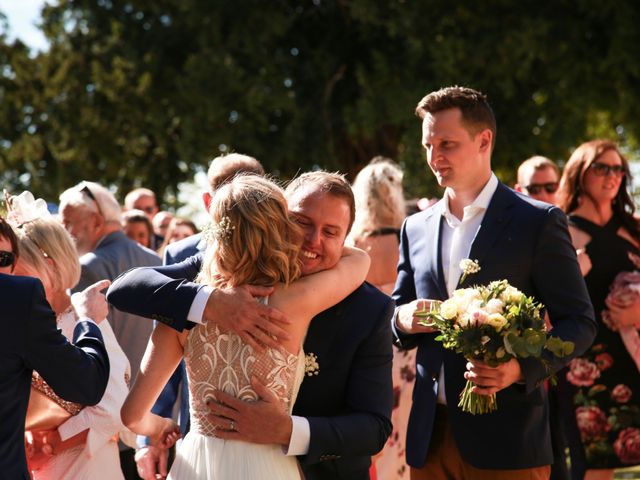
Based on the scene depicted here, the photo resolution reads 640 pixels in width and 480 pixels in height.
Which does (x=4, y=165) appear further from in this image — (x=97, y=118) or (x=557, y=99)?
(x=557, y=99)

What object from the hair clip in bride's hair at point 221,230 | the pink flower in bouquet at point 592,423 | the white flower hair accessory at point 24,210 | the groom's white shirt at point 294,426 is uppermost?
the hair clip in bride's hair at point 221,230

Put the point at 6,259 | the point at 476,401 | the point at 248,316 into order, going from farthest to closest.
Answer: the point at 476,401 → the point at 6,259 → the point at 248,316

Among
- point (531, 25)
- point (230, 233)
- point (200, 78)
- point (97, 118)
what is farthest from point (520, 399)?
point (97, 118)

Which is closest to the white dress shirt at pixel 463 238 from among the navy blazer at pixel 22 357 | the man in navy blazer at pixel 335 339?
the man in navy blazer at pixel 335 339

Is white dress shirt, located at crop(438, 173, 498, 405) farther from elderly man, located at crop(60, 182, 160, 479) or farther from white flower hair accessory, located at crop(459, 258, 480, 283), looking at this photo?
elderly man, located at crop(60, 182, 160, 479)

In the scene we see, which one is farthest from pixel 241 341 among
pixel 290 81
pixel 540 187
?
pixel 290 81

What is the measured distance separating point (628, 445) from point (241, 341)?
4.20m

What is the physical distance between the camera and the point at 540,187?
826 centimetres

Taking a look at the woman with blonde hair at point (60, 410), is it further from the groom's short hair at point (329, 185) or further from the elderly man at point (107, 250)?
the elderly man at point (107, 250)

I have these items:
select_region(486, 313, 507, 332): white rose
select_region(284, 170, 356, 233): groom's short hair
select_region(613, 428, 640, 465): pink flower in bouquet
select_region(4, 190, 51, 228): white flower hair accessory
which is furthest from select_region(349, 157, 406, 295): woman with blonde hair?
select_region(284, 170, 356, 233): groom's short hair

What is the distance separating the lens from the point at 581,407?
696 centimetres

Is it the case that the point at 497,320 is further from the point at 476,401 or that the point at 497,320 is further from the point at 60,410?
the point at 60,410

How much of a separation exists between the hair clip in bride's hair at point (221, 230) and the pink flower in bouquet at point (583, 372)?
4.05 meters

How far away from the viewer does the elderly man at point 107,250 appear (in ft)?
22.8
